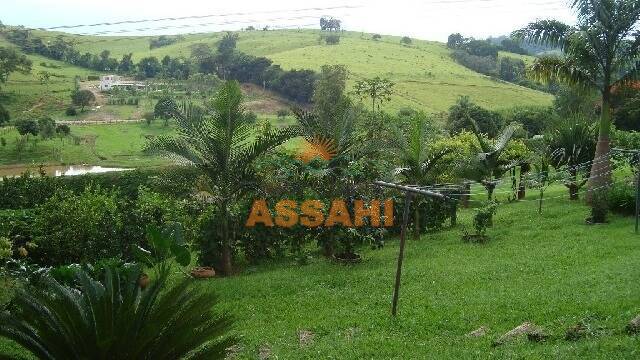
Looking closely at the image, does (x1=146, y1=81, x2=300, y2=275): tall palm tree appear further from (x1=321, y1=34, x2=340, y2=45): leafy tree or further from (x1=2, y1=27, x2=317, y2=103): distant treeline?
(x1=321, y1=34, x2=340, y2=45): leafy tree

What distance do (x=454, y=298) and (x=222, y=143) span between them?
491 centimetres

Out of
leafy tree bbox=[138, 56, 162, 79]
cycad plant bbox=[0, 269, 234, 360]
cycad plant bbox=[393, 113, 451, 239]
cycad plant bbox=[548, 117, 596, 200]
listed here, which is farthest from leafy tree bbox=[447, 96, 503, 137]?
leafy tree bbox=[138, 56, 162, 79]

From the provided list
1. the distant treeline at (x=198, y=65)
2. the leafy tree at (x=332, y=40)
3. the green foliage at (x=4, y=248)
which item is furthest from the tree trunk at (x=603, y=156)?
the leafy tree at (x=332, y=40)

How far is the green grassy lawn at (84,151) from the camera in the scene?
38.5m

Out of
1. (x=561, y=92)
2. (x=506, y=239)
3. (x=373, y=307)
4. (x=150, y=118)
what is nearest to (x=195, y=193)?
(x=373, y=307)

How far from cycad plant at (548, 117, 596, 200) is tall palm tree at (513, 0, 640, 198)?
1592mm

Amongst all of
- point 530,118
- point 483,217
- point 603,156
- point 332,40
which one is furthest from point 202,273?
point 332,40

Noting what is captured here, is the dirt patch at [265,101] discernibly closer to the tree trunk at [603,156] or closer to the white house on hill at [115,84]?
the white house on hill at [115,84]

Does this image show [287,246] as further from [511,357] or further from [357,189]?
[511,357]

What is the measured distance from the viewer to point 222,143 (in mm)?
10766

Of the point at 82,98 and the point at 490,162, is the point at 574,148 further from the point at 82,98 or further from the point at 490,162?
the point at 82,98

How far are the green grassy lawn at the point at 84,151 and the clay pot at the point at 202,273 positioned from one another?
24.9 meters

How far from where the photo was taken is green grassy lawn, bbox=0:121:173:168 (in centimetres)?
3847

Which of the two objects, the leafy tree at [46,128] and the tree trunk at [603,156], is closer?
the tree trunk at [603,156]
